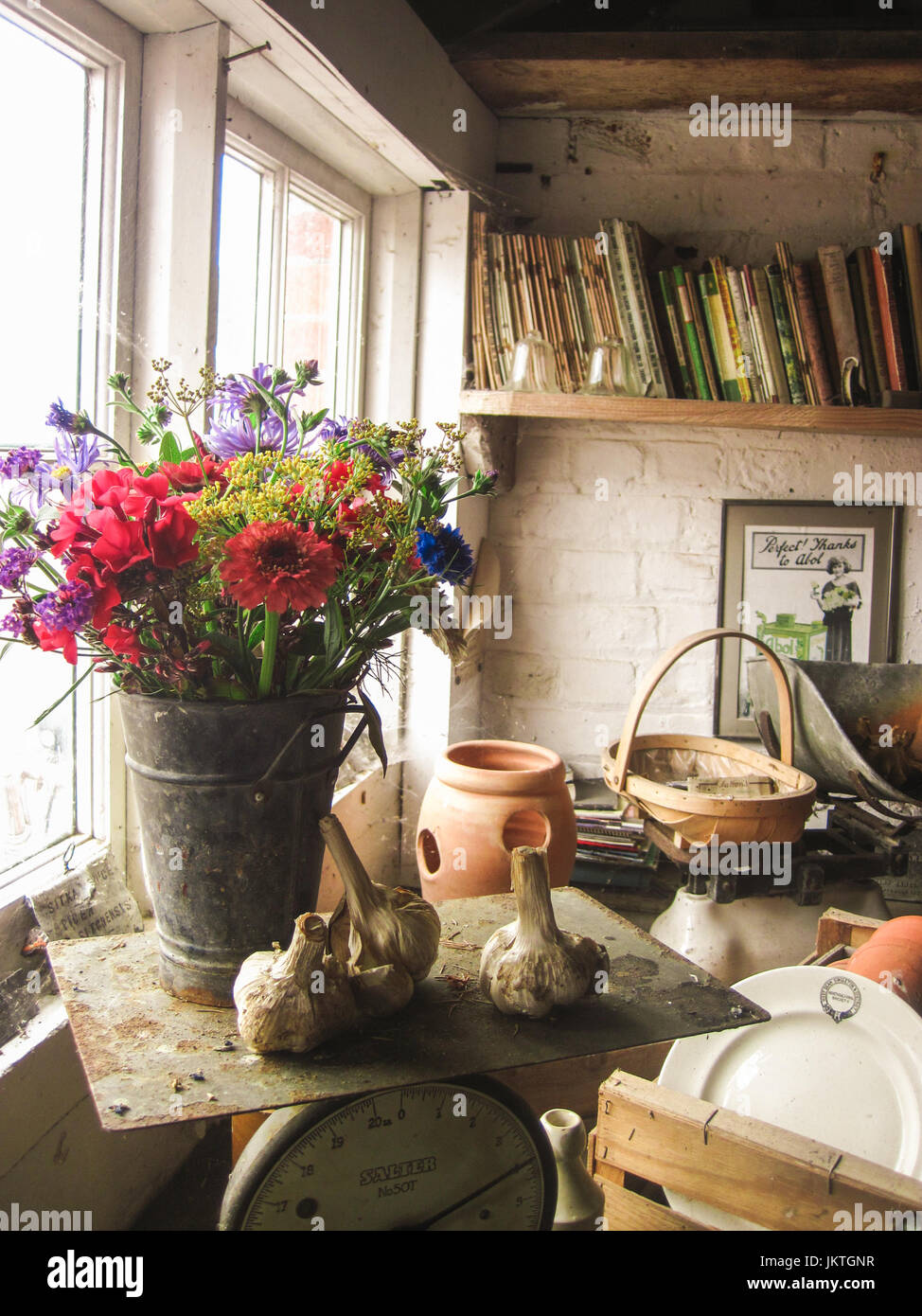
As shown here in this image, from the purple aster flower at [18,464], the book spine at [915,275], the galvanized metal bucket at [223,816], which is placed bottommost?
the galvanized metal bucket at [223,816]

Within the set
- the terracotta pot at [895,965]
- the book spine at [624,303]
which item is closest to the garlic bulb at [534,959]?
the terracotta pot at [895,965]

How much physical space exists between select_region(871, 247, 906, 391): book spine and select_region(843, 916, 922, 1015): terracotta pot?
1161mm

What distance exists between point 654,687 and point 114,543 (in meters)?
1.21

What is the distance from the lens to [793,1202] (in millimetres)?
972

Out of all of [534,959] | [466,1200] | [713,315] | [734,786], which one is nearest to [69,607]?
[534,959]

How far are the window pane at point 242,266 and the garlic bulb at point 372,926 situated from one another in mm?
973

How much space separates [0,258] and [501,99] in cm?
143

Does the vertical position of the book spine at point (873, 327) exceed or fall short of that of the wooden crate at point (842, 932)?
it exceeds it

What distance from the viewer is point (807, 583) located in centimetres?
229

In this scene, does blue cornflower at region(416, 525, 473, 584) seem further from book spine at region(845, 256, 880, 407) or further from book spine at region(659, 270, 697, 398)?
book spine at region(845, 256, 880, 407)

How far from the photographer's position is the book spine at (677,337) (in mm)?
2092

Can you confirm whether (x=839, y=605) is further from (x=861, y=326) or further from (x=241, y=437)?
(x=241, y=437)

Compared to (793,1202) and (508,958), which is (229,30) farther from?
(793,1202)

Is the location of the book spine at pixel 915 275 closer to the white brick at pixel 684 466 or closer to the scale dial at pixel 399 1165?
the white brick at pixel 684 466
